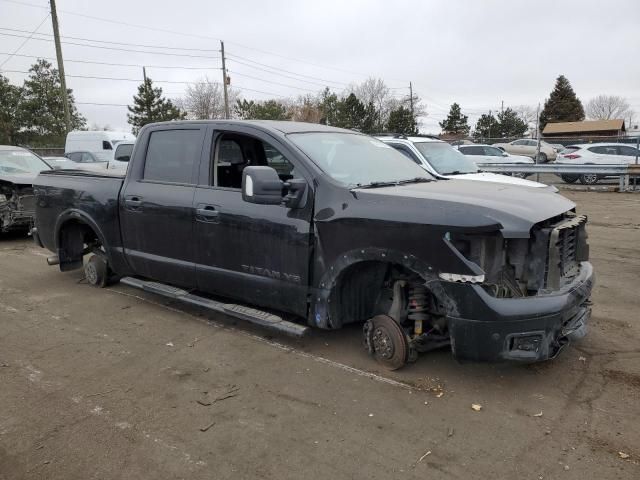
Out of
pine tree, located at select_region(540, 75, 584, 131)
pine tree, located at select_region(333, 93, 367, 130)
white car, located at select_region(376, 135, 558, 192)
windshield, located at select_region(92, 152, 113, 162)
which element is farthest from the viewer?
pine tree, located at select_region(540, 75, 584, 131)

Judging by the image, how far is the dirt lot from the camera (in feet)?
9.22

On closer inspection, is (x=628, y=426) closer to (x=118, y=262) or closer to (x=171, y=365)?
(x=171, y=365)

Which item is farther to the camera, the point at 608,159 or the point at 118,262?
the point at 608,159

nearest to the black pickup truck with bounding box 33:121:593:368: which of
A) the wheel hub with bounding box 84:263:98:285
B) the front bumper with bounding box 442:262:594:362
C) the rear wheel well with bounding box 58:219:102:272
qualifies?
the front bumper with bounding box 442:262:594:362

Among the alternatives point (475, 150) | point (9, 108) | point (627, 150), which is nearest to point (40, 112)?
point (9, 108)

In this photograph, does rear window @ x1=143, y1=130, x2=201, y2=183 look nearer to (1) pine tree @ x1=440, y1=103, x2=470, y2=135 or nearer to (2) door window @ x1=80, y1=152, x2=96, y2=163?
(2) door window @ x1=80, y1=152, x2=96, y2=163

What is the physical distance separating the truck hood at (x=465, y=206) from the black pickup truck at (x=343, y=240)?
11 millimetres

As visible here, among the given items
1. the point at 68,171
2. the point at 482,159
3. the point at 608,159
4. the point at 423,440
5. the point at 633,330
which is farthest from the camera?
the point at 482,159

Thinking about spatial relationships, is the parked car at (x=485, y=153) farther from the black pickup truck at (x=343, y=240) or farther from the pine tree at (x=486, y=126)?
the pine tree at (x=486, y=126)

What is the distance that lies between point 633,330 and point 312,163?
3.19 meters

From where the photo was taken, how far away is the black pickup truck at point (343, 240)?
3260 mm

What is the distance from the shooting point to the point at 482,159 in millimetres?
22141

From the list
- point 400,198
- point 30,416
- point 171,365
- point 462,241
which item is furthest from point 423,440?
point 30,416

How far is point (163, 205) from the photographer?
16.1 ft
